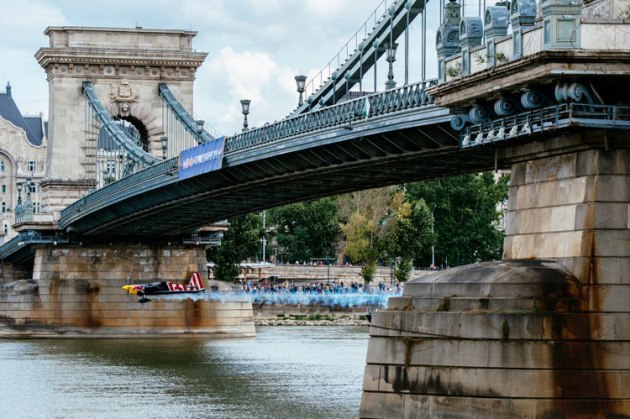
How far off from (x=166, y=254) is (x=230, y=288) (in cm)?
381

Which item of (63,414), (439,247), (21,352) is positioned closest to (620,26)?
(63,414)

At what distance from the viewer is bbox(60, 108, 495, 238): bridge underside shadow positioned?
155ft

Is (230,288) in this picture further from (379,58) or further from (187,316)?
(379,58)

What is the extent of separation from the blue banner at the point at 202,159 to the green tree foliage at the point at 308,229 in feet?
257

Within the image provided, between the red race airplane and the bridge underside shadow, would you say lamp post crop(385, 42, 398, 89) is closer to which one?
the bridge underside shadow

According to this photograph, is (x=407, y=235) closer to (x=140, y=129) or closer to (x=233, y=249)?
(x=233, y=249)

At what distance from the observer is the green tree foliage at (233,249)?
11888 cm

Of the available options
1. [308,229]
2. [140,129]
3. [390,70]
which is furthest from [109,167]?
[390,70]

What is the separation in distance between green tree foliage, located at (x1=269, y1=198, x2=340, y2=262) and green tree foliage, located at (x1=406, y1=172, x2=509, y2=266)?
8093 mm

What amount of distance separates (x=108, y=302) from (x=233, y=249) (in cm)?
3301

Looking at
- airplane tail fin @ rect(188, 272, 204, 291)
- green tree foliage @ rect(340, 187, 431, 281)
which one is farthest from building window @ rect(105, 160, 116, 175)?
green tree foliage @ rect(340, 187, 431, 281)

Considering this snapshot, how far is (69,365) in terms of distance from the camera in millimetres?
66375

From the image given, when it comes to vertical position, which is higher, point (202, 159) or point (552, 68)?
point (202, 159)

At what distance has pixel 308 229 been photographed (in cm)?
14750
